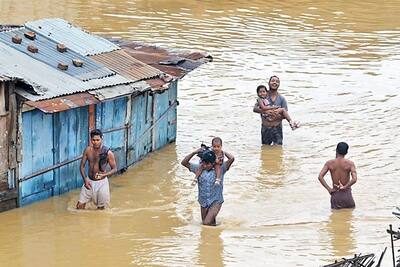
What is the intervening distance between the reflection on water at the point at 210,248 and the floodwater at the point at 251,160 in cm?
3

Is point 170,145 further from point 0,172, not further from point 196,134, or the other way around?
point 0,172

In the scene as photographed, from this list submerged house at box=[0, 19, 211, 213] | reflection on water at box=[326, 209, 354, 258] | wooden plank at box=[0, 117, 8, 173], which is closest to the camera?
reflection on water at box=[326, 209, 354, 258]

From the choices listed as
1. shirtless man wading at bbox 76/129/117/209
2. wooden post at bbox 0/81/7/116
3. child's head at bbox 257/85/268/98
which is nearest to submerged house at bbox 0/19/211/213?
wooden post at bbox 0/81/7/116

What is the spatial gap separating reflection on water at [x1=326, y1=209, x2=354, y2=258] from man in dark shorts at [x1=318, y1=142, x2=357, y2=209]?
0.20 meters

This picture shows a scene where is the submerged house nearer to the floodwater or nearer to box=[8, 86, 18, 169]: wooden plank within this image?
box=[8, 86, 18, 169]: wooden plank

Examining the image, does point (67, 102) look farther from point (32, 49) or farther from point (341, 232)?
point (341, 232)

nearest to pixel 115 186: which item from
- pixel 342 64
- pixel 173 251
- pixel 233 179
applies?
pixel 233 179

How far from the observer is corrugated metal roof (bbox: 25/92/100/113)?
13734 mm

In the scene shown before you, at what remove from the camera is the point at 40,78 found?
14.6 meters

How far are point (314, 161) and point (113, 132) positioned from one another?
3.61 meters

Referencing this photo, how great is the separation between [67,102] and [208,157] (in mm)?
2208

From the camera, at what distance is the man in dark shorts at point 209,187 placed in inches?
524

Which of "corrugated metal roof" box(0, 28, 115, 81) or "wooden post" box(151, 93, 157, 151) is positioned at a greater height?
"corrugated metal roof" box(0, 28, 115, 81)

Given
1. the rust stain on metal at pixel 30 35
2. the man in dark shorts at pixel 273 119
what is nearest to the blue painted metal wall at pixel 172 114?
the man in dark shorts at pixel 273 119
